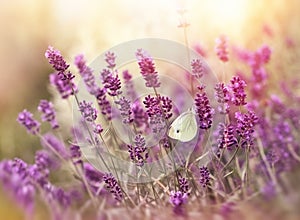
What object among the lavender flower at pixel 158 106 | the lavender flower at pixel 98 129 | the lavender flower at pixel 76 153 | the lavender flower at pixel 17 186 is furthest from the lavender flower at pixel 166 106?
the lavender flower at pixel 17 186

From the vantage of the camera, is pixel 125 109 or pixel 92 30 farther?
pixel 92 30

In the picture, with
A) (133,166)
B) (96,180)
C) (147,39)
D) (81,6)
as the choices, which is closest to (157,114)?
(133,166)

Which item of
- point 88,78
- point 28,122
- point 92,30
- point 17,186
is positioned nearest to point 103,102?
point 88,78

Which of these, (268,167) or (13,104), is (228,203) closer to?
(268,167)

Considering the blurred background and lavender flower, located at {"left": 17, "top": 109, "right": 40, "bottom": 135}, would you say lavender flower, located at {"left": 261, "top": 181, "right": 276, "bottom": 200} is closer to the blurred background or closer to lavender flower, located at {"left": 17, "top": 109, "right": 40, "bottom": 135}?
the blurred background

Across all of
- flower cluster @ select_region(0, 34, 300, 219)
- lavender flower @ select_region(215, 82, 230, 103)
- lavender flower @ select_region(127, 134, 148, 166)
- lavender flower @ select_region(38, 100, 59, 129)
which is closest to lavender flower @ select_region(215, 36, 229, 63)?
flower cluster @ select_region(0, 34, 300, 219)

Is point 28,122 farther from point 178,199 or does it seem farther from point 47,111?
point 178,199
